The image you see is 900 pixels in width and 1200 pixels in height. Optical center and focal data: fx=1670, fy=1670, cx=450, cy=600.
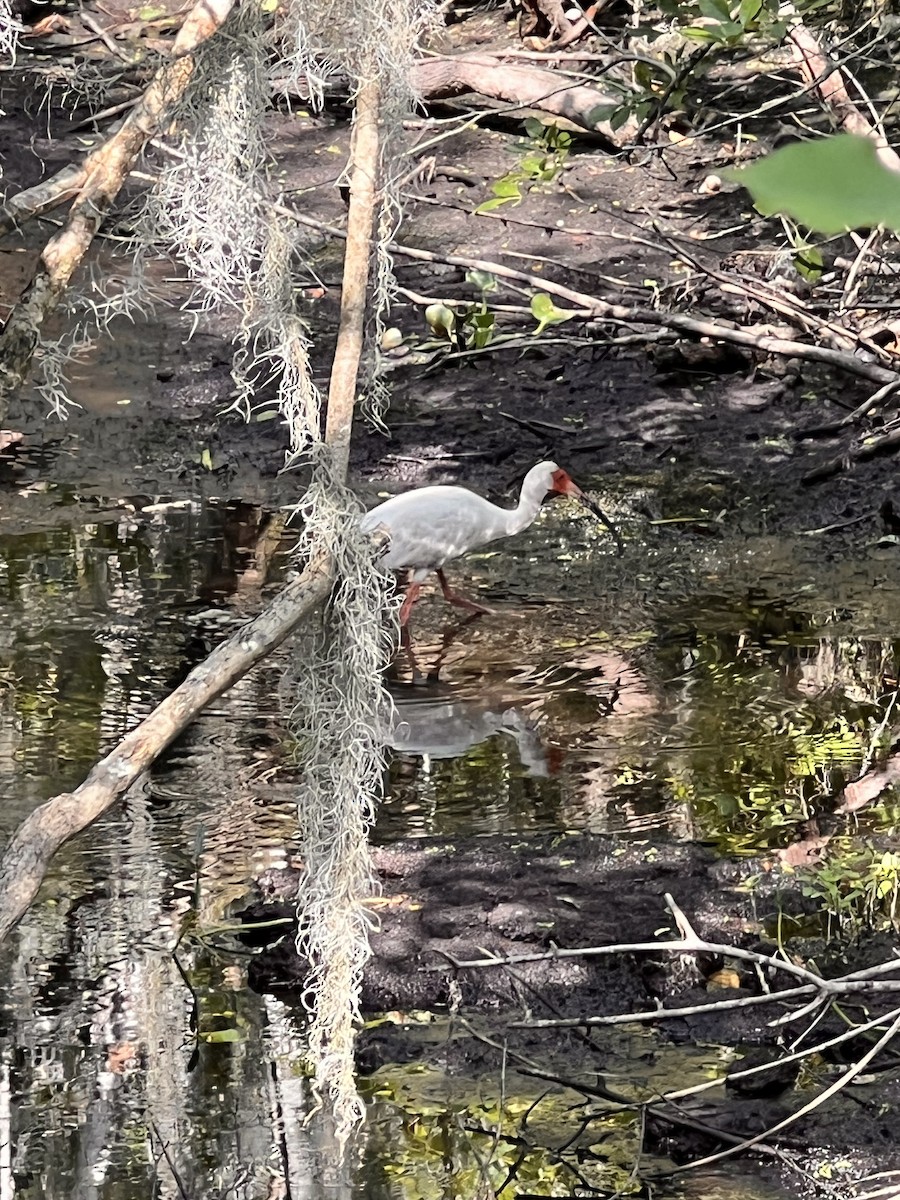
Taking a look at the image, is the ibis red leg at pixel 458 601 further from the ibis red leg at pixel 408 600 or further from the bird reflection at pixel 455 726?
the bird reflection at pixel 455 726

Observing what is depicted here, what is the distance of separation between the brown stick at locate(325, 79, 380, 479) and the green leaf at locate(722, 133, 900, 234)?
2121 millimetres

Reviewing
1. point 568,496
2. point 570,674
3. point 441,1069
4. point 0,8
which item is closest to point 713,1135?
point 441,1069

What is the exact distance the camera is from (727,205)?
1062cm

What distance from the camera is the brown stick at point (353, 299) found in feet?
9.05

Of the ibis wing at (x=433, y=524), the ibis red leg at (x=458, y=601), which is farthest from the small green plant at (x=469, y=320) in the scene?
the ibis red leg at (x=458, y=601)

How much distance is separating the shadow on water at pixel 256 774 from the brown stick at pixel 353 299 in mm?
1532

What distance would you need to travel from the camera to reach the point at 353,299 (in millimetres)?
2811

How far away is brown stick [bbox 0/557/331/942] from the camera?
78.9 inches

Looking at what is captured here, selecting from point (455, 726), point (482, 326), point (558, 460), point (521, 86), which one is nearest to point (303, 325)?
point (455, 726)

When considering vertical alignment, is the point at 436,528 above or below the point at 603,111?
below

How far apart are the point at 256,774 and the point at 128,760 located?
10.9ft

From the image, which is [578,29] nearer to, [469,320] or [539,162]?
[469,320]

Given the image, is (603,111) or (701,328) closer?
(603,111)

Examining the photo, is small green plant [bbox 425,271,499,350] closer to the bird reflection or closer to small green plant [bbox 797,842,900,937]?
the bird reflection
